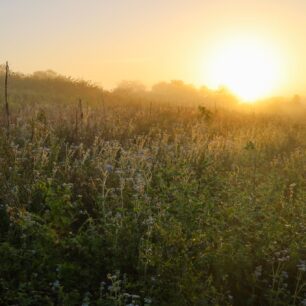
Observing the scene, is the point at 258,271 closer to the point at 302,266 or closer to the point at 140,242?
the point at 302,266

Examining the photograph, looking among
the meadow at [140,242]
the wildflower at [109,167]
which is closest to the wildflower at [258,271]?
the meadow at [140,242]

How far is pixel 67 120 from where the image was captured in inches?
408

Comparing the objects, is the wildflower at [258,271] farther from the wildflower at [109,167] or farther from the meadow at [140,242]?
the wildflower at [109,167]

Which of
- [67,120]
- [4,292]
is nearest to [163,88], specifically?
[67,120]

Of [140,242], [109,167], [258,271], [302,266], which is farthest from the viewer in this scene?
[109,167]

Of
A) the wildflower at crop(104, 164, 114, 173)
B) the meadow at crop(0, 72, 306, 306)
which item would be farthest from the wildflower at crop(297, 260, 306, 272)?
the wildflower at crop(104, 164, 114, 173)

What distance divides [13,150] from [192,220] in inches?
107

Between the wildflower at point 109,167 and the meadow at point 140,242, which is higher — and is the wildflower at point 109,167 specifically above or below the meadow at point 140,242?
above

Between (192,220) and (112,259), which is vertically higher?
(192,220)

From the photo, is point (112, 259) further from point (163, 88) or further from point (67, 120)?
point (163, 88)

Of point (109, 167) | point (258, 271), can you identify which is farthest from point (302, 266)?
point (109, 167)

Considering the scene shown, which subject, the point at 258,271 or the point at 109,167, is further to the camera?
the point at 109,167

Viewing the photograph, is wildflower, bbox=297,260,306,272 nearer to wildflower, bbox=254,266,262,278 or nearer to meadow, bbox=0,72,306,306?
meadow, bbox=0,72,306,306

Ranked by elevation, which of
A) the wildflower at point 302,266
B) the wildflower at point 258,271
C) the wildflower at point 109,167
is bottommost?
the wildflower at point 258,271
